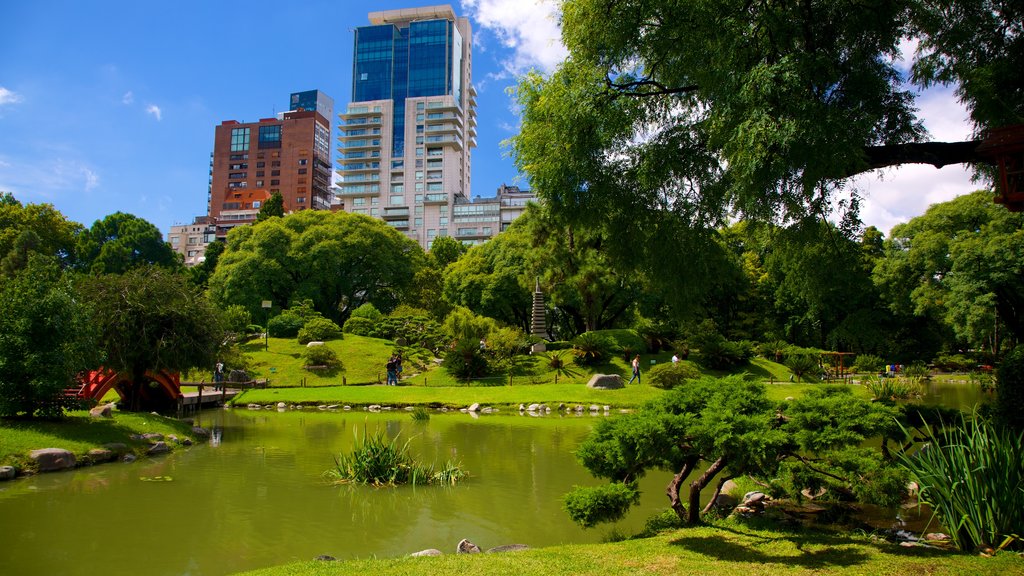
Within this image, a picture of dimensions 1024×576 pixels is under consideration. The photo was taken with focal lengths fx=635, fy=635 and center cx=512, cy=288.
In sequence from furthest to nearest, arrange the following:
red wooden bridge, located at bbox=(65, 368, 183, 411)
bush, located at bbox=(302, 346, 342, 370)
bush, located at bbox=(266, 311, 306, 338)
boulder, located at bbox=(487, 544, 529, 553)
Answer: bush, located at bbox=(266, 311, 306, 338)
bush, located at bbox=(302, 346, 342, 370)
red wooden bridge, located at bbox=(65, 368, 183, 411)
boulder, located at bbox=(487, 544, 529, 553)

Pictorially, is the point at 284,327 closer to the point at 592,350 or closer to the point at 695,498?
the point at 592,350

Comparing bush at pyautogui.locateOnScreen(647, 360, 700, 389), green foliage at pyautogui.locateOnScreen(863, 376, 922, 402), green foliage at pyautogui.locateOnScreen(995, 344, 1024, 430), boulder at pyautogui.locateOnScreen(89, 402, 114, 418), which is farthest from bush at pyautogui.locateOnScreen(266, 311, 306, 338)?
green foliage at pyautogui.locateOnScreen(995, 344, 1024, 430)

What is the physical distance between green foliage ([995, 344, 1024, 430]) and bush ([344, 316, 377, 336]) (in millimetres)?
34681

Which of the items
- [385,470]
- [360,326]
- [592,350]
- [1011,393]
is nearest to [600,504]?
[1011,393]

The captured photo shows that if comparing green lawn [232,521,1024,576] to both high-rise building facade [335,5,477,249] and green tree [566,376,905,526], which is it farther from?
high-rise building facade [335,5,477,249]

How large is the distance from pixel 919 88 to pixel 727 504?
5.92 meters

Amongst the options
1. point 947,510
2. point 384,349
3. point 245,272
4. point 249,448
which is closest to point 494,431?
point 249,448

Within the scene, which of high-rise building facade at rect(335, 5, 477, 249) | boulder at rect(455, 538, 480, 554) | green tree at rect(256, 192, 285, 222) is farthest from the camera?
high-rise building facade at rect(335, 5, 477, 249)

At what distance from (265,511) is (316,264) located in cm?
3875

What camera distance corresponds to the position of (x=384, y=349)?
35250mm

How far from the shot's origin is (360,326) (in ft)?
129

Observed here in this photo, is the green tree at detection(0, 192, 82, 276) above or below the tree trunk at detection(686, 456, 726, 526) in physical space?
above

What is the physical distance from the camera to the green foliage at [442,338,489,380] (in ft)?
96.5

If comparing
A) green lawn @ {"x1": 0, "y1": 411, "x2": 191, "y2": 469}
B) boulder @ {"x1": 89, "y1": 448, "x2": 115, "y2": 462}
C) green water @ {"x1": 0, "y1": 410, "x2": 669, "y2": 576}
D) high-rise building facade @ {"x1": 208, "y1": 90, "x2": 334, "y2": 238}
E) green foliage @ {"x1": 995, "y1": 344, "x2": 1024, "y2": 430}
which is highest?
high-rise building facade @ {"x1": 208, "y1": 90, "x2": 334, "y2": 238}
